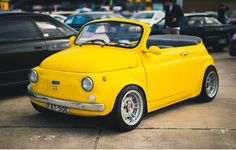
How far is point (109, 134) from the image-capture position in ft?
17.8

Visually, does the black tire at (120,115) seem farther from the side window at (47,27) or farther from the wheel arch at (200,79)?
the side window at (47,27)

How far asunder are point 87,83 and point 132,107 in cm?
77

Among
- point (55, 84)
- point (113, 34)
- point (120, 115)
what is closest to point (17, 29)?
point (113, 34)

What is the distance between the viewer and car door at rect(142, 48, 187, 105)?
5.89 metres

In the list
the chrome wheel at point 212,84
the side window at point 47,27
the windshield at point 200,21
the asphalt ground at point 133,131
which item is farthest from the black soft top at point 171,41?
the windshield at point 200,21

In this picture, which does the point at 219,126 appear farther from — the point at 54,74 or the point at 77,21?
the point at 77,21

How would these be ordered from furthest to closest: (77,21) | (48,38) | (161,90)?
(77,21) → (48,38) → (161,90)

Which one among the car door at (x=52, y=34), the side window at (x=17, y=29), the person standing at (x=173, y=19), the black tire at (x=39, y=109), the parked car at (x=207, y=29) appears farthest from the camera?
the parked car at (x=207, y=29)

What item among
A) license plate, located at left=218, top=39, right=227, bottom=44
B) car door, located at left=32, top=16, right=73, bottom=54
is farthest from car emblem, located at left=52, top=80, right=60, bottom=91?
license plate, located at left=218, top=39, right=227, bottom=44

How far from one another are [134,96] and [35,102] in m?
1.43

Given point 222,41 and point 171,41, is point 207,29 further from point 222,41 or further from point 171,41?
point 171,41

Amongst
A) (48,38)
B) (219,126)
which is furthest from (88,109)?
(48,38)

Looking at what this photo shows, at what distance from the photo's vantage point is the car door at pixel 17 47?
7188 mm

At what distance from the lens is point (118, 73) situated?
5.41 meters
